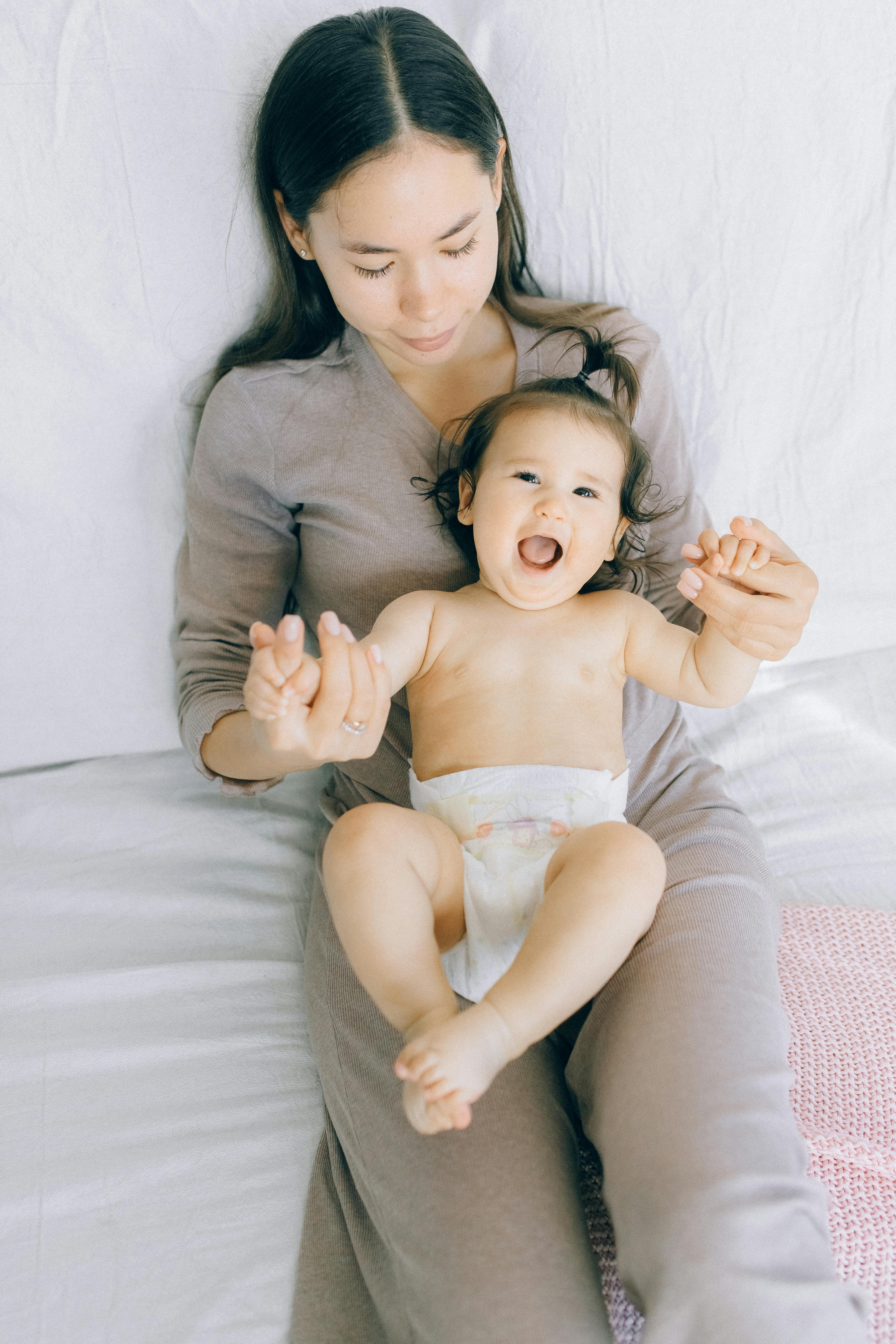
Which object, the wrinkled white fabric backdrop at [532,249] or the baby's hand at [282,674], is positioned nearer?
the baby's hand at [282,674]

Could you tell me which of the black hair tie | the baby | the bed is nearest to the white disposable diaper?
the baby

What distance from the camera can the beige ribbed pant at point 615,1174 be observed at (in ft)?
2.38

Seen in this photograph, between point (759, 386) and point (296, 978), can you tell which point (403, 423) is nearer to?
point (759, 386)

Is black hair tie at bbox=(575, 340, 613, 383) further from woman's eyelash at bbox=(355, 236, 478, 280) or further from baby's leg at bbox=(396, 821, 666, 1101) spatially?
baby's leg at bbox=(396, 821, 666, 1101)

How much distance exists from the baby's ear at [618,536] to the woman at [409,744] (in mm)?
56

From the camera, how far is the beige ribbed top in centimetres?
112

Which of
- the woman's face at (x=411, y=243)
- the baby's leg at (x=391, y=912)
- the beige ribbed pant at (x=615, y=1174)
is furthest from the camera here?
the woman's face at (x=411, y=243)

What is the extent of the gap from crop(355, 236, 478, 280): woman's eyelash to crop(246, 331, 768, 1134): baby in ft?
0.51

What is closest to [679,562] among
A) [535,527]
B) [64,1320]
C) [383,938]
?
[535,527]

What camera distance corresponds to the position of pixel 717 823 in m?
1.07

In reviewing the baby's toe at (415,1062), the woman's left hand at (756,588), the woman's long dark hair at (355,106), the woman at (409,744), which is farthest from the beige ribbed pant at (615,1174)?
the woman's long dark hair at (355,106)

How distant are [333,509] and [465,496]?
6.2 inches

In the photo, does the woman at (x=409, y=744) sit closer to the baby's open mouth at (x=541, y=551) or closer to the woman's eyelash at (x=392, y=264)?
the woman's eyelash at (x=392, y=264)

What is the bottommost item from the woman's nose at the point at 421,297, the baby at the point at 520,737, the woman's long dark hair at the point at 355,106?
the baby at the point at 520,737
